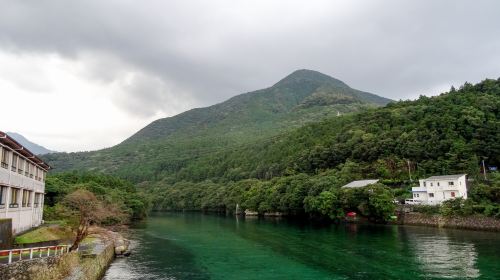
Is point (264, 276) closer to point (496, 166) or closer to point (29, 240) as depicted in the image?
point (29, 240)

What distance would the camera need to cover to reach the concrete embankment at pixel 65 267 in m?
16.0

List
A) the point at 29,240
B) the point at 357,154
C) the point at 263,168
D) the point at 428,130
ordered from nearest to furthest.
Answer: the point at 29,240 < the point at 428,130 < the point at 357,154 < the point at 263,168

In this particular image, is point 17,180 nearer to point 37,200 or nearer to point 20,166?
point 20,166

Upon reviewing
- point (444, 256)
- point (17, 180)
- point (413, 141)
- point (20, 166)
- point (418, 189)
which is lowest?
point (444, 256)

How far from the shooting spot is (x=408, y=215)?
6081cm

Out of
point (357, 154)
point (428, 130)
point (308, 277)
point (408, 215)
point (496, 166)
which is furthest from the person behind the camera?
point (357, 154)

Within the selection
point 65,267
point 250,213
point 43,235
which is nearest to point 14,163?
point 43,235

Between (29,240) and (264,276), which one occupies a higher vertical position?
(29,240)

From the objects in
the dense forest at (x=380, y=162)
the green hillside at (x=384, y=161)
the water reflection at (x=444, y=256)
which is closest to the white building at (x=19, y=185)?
the water reflection at (x=444, y=256)

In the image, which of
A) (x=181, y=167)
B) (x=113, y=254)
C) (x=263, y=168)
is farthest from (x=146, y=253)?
(x=181, y=167)

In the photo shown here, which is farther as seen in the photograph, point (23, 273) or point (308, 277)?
point (308, 277)

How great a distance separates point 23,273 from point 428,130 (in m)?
86.3

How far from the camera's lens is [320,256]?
35.0m

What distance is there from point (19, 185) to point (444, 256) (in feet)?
129
